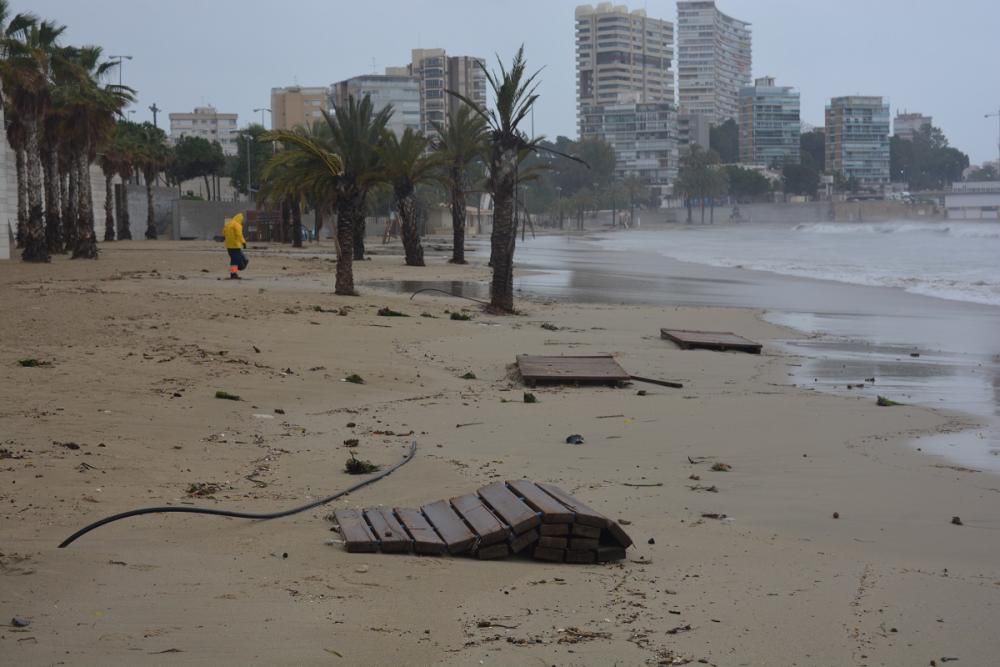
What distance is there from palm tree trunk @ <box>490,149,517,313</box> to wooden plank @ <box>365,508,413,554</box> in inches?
561

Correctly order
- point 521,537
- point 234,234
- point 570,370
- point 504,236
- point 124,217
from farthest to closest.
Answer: point 124,217 < point 234,234 < point 504,236 < point 570,370 < point 521,537

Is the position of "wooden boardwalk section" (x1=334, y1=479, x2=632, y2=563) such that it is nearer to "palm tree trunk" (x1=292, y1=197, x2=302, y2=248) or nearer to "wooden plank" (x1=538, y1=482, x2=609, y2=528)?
"wooden plank" (x1=538, y1=482, x2=609, y2=528)

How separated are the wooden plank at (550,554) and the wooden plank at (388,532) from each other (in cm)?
61

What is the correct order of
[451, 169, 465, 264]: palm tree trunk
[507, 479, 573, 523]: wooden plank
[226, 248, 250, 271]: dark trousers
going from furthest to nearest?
[451, 169, 465, 264]: palm tree trunk < [226, 248, 250, 271]: dark trousers < [507, 479, 573, 523]: wooden plank

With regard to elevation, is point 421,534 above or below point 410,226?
below

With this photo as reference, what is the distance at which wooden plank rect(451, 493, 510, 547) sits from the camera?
5.48 meters

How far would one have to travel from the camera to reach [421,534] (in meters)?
5.63

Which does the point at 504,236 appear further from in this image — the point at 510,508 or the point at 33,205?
the point at 33,205

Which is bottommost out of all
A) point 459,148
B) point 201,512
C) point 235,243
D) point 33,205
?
point 201,512

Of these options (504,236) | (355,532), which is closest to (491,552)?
(355,532)

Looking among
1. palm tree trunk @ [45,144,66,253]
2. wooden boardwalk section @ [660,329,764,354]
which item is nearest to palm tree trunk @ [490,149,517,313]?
wooden boardwalk section @ [660,329,764,354]

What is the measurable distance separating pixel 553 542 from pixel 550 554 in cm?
7

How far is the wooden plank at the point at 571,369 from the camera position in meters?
11.7

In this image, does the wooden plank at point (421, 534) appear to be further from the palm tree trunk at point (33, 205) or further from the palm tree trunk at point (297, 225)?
the palm tree trunk at point (297, 225)
